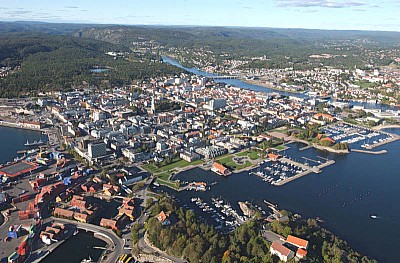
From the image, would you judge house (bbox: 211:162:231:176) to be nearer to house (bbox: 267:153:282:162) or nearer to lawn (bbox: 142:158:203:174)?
lawn (bbox: 142:158:203:174)

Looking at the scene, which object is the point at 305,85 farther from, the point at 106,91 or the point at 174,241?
the point at 174,241

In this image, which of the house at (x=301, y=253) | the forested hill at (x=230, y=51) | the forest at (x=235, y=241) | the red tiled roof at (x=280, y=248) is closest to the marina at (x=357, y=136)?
the forest at (x=235, y=241)

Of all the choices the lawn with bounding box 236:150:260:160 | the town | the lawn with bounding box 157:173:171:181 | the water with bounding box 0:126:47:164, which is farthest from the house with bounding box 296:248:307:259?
the water with bounding box 0:126:47:164

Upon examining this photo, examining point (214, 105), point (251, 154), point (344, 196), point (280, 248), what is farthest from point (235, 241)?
point (214, 105)

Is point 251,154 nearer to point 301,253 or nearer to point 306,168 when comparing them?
point 306,168

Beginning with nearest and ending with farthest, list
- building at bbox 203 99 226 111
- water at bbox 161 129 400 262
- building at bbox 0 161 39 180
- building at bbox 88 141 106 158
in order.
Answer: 1. water at bbox 161 129 400 262
2. building at bbox 0 161 39 180
3. building at bbox 88 141 106 158
4. building at bbox 203 99 226 111

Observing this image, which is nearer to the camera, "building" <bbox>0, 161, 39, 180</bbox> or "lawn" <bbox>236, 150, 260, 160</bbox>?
"building" <bbox>0, 161, 39, 180</bbox>
